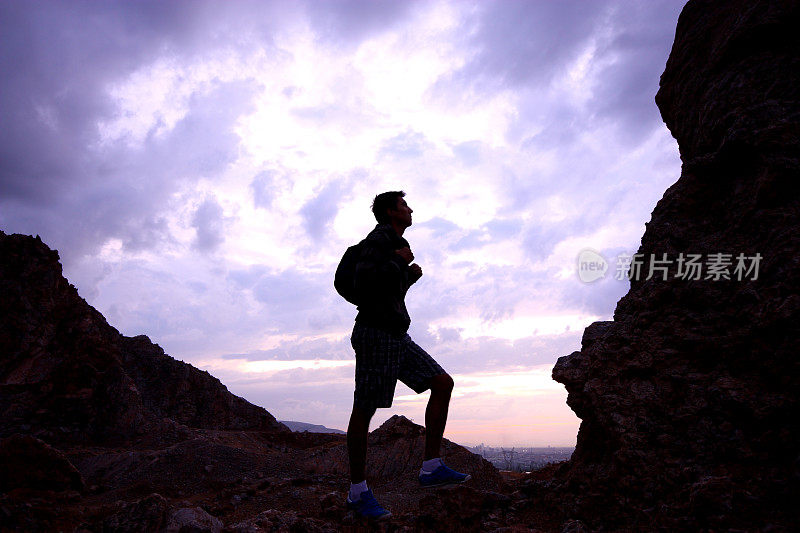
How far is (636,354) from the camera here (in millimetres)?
4543

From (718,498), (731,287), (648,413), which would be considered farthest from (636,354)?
(718,498)

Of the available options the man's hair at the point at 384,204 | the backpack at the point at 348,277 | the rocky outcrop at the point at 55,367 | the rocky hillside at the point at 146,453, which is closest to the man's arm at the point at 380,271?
the backpack at the point at 348,277

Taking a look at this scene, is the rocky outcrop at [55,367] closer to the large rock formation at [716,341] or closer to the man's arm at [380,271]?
the man's arm at [380,271]

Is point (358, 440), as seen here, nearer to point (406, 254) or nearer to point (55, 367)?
point (406, 254)

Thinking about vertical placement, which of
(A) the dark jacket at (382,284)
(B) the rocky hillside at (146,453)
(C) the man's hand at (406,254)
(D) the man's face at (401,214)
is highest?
(D) the man's face at (401,214)

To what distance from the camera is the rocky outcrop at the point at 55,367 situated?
13172mm

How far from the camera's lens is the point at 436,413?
4656 mm

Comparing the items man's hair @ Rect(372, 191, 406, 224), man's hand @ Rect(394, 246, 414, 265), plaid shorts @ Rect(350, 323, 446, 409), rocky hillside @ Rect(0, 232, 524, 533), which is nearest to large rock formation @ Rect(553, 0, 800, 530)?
rocky hillside @ Rect(0, 232, 524, 533)

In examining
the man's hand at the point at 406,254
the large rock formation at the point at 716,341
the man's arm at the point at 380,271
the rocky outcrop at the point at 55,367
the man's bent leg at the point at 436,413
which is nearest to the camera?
the large rock formation at the point at 716,341

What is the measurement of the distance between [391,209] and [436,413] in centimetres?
184

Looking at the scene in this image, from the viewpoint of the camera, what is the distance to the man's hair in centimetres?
487

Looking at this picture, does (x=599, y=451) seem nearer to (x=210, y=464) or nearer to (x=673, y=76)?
(x=673, y=76)

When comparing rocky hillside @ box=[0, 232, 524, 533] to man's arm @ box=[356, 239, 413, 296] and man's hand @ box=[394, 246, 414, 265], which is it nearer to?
man's arm @ box=[356, 239, 413, 296]

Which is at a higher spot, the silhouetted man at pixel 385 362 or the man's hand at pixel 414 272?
the man's hand at pixel 414 272
